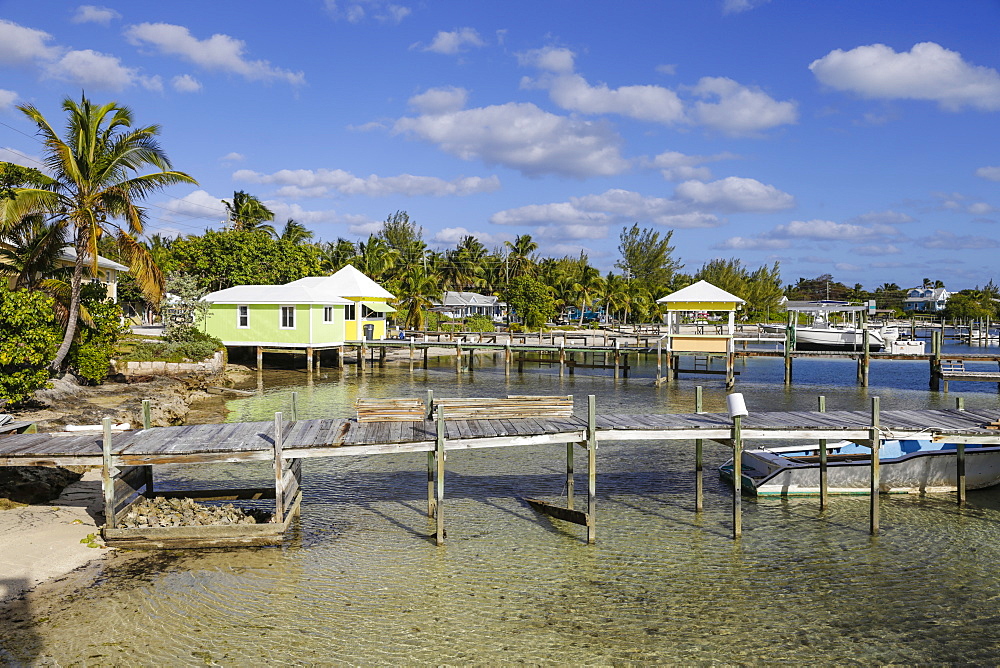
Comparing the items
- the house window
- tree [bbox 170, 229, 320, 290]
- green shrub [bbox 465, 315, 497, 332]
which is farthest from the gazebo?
tree [bbox 170, 229, 320, 290]

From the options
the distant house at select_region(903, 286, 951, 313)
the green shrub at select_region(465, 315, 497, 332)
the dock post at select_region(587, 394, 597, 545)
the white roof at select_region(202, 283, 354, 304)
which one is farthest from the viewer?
the distant house at select_region(903, 286, 951, 313)

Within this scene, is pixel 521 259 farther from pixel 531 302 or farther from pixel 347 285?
pixel 347 285

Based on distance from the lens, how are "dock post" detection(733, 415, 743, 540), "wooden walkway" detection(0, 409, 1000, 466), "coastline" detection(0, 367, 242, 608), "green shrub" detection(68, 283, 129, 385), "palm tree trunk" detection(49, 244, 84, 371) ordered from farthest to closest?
"green shrub" detection(68, 283, 129, 385) → "palm tree trunk" detection(49, 244, 84, 371) → "dock post" detection(733, 415, 743, 540) → "wooden walkway" detection(0, 409, 1000, 466) → "coastline" detection(0, 367, 242, 608)

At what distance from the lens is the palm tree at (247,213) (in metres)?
68.2

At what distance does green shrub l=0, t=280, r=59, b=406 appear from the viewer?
19.1m

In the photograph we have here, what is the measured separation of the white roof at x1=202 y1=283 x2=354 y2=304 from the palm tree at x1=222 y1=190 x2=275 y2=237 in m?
25.9

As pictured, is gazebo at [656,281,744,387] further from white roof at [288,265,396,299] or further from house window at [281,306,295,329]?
house window at [281,306,295,329]

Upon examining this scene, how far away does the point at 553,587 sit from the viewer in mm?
11523

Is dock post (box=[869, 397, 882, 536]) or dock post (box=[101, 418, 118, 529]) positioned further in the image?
dock post (box=[869, 397, 882, 536])

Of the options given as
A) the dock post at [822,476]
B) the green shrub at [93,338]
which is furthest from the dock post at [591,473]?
the green shrub at [93,338]

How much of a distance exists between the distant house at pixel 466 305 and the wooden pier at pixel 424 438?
5773 centimetres

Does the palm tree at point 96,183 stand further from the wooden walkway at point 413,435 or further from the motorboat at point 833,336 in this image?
the motorboat at point 833,336

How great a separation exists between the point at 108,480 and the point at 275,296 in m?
30.3

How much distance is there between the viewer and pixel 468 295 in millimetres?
80250
